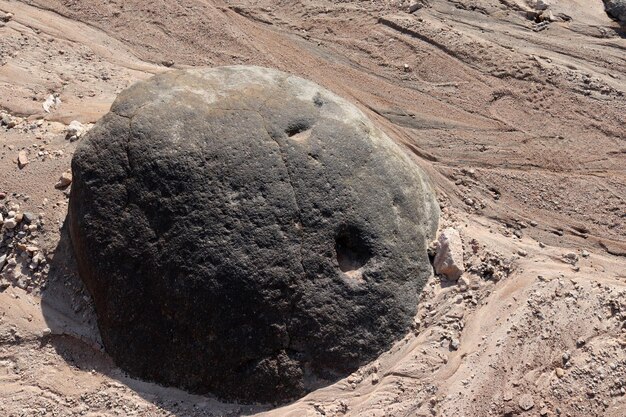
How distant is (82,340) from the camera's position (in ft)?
16.4

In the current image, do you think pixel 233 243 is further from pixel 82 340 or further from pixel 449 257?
pixel 449 257

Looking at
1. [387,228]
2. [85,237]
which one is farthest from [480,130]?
[85,237]

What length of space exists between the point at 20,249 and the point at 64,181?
2.21 ft

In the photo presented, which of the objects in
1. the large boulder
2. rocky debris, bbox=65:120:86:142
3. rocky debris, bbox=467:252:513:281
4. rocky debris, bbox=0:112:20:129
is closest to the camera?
the large boulder

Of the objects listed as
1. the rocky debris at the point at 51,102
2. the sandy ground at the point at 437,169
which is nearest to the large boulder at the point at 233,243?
the sandy ground at the point at 437,169

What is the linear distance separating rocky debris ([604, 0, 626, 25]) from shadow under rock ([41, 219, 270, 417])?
19.4 ft

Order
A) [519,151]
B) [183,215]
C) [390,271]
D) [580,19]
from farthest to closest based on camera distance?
[580,19] → [519,151] → [390,271] → [183,215]

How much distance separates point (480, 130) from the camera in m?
6.38

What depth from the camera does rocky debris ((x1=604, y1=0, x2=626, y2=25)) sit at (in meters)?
7.18

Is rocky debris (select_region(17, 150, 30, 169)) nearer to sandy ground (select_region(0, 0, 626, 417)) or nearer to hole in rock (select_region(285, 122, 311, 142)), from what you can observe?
sandy ground (select_region(0, 0, 626, 417))

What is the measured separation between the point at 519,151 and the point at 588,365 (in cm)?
228

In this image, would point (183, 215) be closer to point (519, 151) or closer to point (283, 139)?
point (283, 139)

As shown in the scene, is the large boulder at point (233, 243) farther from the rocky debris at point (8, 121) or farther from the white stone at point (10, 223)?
the rocky debris at point (8, 121)

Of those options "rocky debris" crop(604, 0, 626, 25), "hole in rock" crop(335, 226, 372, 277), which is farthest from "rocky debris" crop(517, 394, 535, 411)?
"rocky debris" crop(604, 0, 626, 25)
